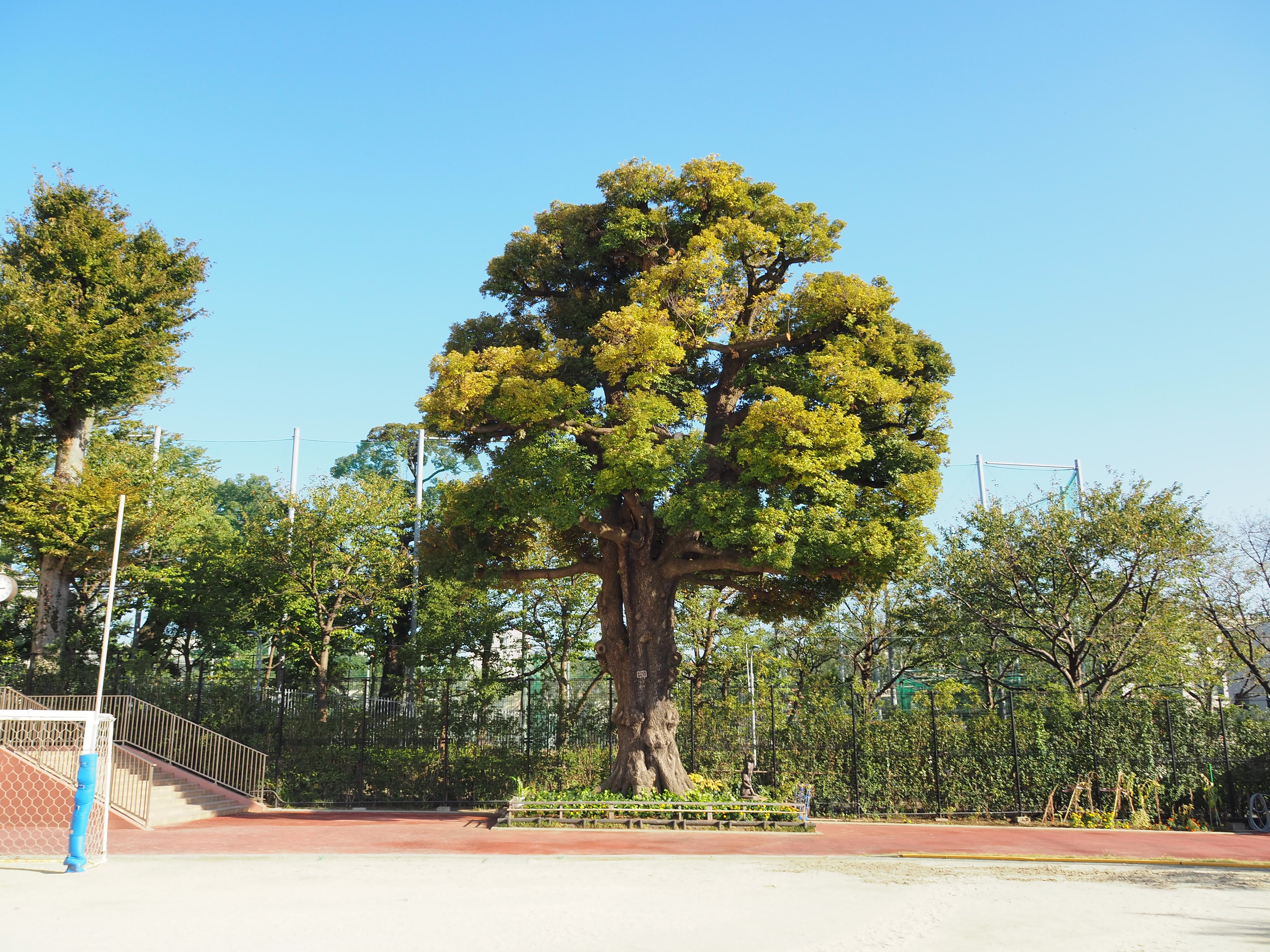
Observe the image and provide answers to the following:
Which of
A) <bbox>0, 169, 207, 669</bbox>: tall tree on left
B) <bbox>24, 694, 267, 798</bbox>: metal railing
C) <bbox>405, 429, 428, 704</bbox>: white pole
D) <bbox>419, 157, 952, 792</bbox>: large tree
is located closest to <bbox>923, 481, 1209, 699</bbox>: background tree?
<bbox>419, 157, 952, 792</bbox>: large tree

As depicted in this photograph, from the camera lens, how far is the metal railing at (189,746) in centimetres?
2012

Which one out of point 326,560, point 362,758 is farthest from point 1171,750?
point 326,560

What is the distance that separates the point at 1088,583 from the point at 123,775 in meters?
24.0

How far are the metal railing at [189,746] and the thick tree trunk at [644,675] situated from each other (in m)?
9.01

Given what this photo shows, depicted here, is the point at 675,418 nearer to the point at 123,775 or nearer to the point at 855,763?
the point at 855,763

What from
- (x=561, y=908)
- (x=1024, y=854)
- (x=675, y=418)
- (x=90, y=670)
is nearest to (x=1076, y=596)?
(x=1024, y=854)

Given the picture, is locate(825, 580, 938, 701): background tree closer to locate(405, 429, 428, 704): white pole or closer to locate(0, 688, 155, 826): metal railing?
locate(405, 429, 428, 704): white pole

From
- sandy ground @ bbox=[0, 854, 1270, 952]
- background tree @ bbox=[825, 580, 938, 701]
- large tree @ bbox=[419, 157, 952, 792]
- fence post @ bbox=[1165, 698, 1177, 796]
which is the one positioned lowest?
sandy ground @ bbox=[0, 854, 1270, 952]

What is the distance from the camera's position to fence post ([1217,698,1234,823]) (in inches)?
753

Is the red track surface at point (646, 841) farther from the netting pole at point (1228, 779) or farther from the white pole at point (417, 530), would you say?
the white pole at point (417, 530)

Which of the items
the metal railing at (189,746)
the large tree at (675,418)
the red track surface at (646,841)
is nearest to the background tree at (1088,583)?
the red track surface at (646,841)

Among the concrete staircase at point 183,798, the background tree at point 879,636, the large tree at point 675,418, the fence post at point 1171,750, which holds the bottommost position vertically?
the concrete staircase at point 183,798

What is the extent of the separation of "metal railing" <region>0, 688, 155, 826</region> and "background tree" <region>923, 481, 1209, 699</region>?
20686mm

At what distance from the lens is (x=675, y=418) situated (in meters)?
16.3
